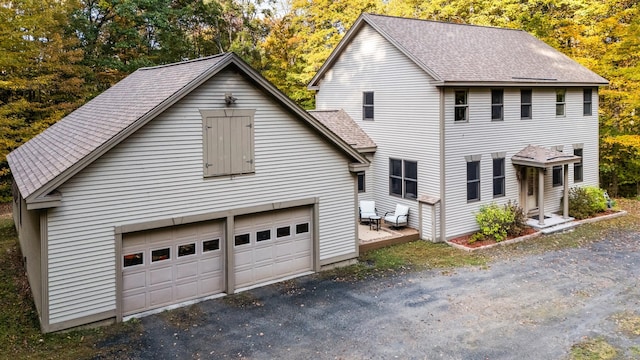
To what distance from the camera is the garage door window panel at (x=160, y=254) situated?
1153cm

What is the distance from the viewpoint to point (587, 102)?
22016mm

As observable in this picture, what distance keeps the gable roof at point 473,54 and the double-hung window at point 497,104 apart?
0.55 metres

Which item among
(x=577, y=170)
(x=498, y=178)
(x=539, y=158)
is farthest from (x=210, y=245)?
(x=577, y=170)

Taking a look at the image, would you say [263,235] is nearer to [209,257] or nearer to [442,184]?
[209,257]

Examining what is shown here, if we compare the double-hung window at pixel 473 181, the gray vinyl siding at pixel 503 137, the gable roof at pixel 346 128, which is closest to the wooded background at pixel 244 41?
the gray vinyl siding at pixel 503 137

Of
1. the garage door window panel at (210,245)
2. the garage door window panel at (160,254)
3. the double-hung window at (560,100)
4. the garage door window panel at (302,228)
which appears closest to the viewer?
the garage door window panel at (160,254)

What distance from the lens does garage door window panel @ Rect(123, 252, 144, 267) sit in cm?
1109

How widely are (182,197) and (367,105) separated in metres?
10.9

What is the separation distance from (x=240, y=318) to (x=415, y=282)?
5071 millimetres

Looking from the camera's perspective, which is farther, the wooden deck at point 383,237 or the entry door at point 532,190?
the entry door at point 532,190

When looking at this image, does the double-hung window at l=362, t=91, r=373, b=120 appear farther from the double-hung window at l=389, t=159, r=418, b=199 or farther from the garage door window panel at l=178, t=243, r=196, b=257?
the garage door window panel at l=178, t=243, r=196, b=257

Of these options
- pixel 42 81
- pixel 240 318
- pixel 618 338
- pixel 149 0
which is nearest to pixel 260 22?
pixel 149 0

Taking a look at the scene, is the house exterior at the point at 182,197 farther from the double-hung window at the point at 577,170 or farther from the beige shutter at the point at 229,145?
the double-hung window at the point at 577,170

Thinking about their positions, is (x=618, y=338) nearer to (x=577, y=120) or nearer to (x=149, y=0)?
(x=577, y=120)
